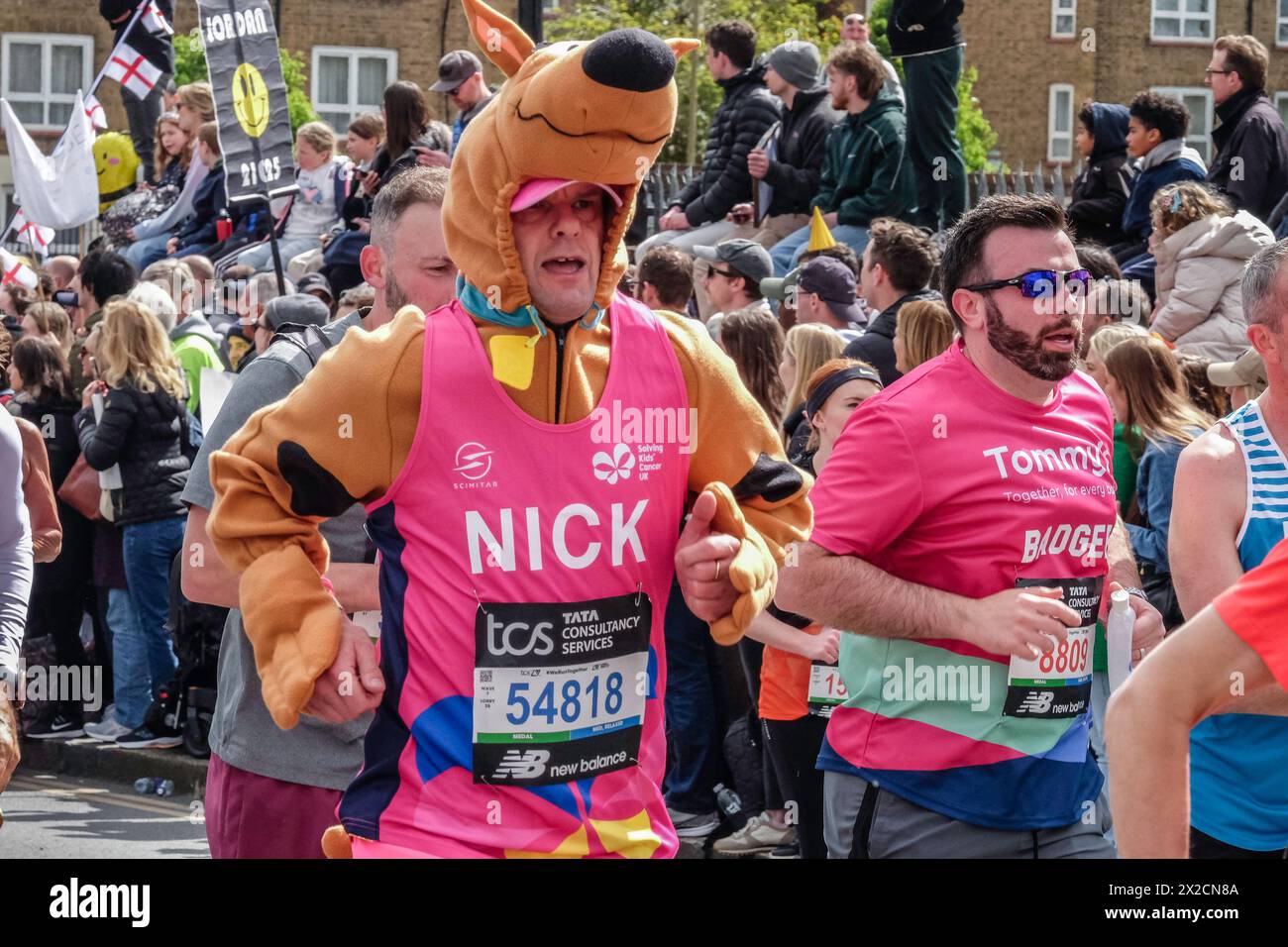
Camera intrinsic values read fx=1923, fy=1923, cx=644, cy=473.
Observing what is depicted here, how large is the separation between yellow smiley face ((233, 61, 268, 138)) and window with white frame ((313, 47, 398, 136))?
3116 centimetres

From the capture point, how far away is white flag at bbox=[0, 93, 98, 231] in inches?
686

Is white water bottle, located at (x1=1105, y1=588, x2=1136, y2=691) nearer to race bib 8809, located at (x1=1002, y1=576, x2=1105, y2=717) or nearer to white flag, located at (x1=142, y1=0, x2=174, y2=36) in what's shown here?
race bib 8809, located at (x1=1002, y1=576, x2=1105, y2=717)

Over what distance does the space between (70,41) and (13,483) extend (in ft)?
133

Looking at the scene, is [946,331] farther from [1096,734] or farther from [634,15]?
[634,15]

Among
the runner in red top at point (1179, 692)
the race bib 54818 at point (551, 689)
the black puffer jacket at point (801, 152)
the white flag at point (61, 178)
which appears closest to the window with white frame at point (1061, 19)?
the white flag at point (61, 178)

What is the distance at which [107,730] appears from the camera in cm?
1111

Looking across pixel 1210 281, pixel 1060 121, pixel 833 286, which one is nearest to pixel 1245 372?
pixel 833 286

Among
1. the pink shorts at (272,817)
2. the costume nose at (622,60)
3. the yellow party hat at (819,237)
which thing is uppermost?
the costume nose at (622,60)

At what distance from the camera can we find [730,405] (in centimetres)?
387

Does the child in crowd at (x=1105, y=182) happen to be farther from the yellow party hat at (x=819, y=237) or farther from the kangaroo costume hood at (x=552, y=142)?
the kangaroo costume hood at (x=552, y=142)

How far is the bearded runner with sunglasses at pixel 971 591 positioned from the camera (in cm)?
445

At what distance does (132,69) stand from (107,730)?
11.5 m

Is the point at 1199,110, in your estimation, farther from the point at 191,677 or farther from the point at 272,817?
the point at 272,817
